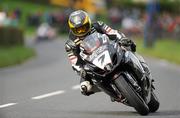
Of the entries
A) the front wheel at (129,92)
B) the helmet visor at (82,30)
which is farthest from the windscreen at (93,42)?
the front wheel at (129,92)

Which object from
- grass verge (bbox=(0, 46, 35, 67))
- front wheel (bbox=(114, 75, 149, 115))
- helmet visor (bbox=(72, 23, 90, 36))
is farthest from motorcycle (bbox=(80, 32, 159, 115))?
grass verge (bbox=(0, 46, 35, 67))

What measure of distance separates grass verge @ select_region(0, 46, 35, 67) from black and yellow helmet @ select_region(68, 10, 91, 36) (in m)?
14.0

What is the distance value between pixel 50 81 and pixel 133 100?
9363mm

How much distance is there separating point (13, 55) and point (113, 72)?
1748 cm

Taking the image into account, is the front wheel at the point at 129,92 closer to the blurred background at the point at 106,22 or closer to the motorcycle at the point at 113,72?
the motorcycle at the point at 113,72

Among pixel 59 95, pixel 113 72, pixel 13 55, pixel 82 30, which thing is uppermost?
pixel 82 30

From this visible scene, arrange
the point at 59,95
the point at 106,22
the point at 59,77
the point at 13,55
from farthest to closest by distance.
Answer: the point at 106,22 → the point at 13,55 → the point at 59,77 → the point at 59,95

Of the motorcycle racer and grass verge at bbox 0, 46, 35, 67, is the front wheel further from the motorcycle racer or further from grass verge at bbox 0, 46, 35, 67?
grass verge at bbox 0, 46, 35, 67

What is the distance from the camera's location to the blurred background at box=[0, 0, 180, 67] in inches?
1264

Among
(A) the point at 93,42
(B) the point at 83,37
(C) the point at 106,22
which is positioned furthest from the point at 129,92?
(C) the point at 106,22

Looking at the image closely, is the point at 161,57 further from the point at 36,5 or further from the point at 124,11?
the point at 36,5

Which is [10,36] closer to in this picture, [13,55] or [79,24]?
[13,55]

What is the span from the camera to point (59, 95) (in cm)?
1602

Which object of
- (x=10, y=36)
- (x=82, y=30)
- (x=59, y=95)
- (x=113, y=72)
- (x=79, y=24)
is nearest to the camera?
(x=113, y=72)
